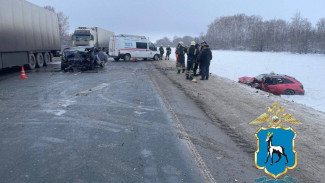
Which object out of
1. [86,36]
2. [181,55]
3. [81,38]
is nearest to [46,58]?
[81,38]

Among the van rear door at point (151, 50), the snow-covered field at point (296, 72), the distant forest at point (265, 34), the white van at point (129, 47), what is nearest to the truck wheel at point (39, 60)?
the white van at point (129, 47)

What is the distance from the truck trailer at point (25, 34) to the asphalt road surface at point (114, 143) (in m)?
7.18

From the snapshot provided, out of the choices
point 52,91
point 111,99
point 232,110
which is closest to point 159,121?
point 232,110

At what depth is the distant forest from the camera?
71188 mm

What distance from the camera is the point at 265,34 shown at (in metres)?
87.8

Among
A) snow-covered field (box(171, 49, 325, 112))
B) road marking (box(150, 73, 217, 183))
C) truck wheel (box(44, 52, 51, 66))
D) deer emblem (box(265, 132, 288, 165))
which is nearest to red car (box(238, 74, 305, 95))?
snow-covered field (box(171, 49, 325, 112))

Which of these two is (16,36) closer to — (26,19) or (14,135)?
(26,19)

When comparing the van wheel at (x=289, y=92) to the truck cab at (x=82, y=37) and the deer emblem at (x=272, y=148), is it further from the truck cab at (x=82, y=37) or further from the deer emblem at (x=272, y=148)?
the truck cab at (x=82, y=37)

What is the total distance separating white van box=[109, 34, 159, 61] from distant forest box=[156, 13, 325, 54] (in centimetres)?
5607

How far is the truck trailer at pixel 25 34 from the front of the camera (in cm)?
1337

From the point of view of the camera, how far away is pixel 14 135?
5062 millimetres

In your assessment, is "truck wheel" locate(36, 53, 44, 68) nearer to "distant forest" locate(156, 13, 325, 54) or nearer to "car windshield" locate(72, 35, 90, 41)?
"car windshield" locate(72, 35, 90, 41)

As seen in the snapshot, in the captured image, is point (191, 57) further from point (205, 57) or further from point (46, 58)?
point (46, 58)

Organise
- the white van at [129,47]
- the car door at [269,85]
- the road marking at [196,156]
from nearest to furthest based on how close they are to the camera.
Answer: the road marking at [196,156]
the car door at [269,85]
the white van at [129,47]
